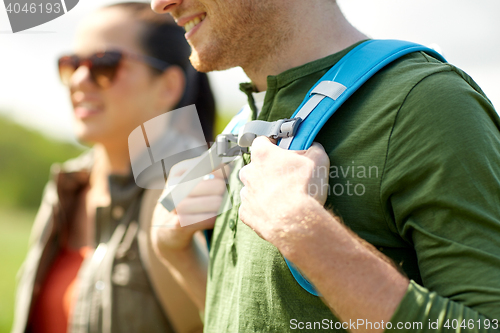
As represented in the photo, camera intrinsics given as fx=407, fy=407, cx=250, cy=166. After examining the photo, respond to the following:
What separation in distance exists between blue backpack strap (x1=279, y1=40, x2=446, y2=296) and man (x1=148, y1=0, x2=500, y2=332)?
4 centimetres

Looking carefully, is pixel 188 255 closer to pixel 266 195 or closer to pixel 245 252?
pixel 245 252

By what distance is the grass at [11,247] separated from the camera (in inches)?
321

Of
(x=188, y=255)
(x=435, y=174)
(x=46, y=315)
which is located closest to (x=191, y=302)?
(x=188, y=255)

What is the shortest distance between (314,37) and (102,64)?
5.79 ft

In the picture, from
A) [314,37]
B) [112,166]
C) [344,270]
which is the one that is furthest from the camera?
[112,166]

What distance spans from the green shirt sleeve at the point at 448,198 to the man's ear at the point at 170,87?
208 cm

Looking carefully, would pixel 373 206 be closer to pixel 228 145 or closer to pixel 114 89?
pixel 228 145

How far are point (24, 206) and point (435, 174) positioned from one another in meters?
11.9

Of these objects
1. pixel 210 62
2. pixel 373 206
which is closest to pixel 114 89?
pixel 210 62

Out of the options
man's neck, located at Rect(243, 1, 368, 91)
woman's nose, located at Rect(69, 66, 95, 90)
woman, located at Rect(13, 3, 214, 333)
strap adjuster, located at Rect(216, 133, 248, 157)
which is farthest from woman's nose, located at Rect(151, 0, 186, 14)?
woman's nose, located at Rect(69, 66, 95, 90)

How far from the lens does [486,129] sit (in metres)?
1.07

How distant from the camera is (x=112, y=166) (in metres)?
3.11

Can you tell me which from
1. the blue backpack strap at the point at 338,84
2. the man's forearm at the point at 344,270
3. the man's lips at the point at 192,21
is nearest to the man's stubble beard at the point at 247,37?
the man's lips at the point at 192,21

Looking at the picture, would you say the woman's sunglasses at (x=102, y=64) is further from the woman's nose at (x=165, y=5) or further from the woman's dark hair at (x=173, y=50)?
the woman's nose at (x=165, y=5)
